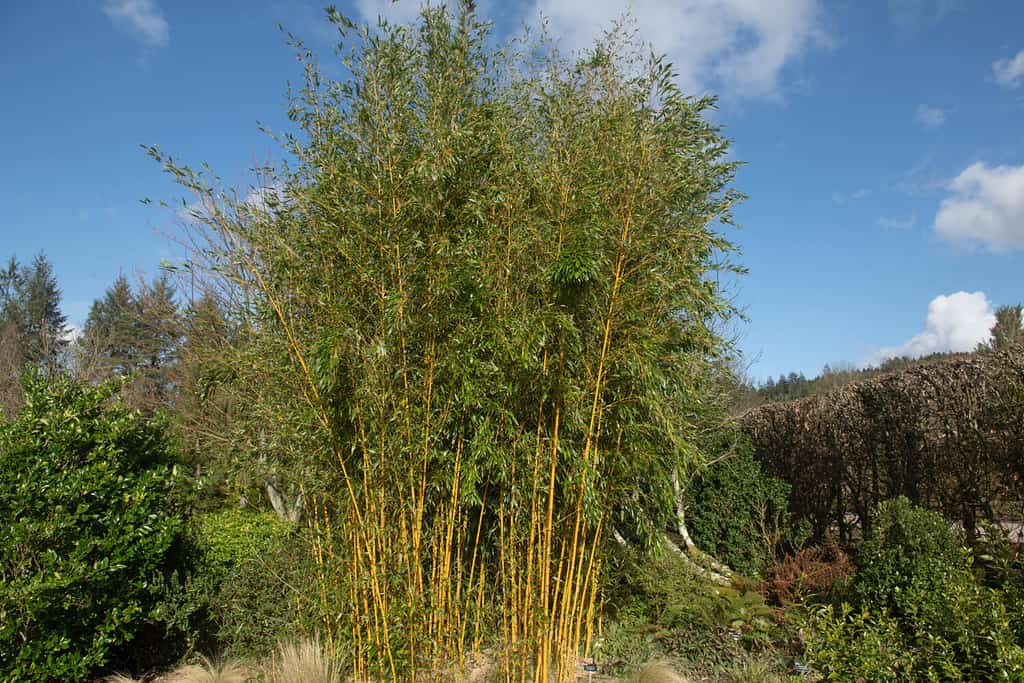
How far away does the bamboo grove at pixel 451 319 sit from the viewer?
2617 mm

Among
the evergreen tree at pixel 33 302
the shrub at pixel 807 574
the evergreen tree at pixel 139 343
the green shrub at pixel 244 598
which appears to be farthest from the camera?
the evergreen tree at pixel 33 302

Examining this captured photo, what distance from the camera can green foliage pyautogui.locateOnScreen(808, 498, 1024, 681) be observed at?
91.1 inches

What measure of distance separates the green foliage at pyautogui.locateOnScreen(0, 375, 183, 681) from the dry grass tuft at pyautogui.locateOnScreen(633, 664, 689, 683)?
107 inches

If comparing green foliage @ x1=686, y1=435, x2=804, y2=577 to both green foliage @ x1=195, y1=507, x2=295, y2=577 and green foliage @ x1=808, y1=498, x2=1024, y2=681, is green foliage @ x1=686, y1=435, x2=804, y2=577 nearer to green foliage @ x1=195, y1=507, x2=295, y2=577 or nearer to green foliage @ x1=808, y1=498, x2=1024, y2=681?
green foliage @ x1=808, y1=498, x2=1024, y2=681

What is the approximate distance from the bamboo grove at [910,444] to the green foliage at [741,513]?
0.39 metres

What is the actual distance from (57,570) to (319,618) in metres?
1.30

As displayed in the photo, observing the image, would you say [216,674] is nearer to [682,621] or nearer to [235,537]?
[235,537]

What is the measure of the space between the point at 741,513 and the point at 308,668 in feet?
14.1

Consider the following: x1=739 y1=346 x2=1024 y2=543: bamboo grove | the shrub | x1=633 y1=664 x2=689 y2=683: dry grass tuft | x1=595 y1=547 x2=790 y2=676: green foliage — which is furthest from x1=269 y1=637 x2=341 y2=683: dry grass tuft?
x1=739 y1=346 x2=1024 y2=543: bamboo grove

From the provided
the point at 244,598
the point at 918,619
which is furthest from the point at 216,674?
the point at 918,619

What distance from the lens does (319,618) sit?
10.7 ft

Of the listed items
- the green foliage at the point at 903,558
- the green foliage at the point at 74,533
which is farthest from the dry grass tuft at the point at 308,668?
the green foliage at the point at 903,558

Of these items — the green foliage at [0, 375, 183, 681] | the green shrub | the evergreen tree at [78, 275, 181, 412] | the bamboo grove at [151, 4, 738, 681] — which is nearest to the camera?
the bamboo grove at [151, 4, 738, 681]

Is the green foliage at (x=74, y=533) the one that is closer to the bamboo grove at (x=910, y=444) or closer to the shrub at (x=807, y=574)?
the shrub at (x=807, y=574)
